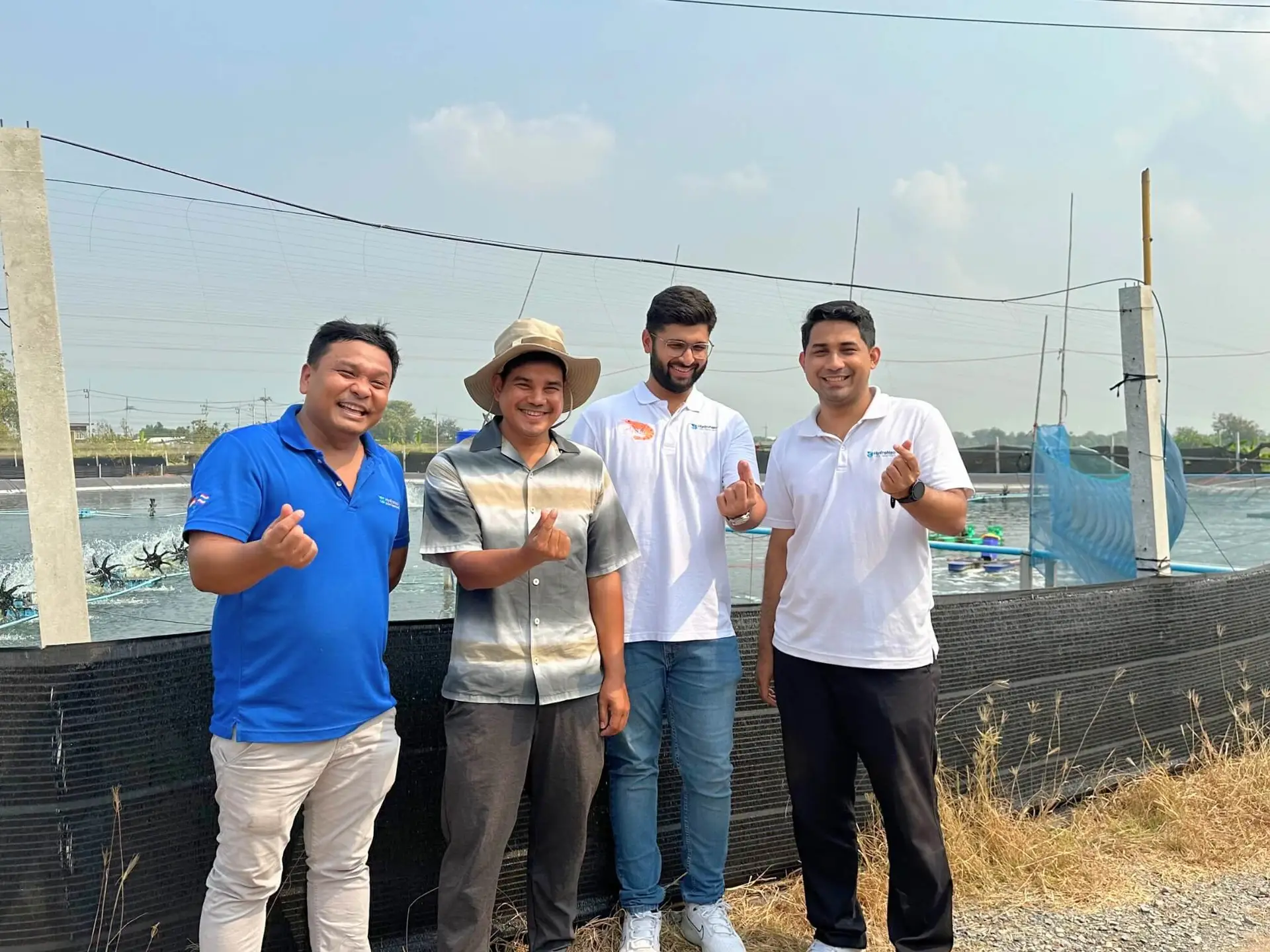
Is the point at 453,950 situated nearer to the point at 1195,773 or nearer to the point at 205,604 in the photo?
the point at 205,604

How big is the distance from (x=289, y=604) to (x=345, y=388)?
1.68ft

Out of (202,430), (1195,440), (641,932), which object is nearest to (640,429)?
(641,932)

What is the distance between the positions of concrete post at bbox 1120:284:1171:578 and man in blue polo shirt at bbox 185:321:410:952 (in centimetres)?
359

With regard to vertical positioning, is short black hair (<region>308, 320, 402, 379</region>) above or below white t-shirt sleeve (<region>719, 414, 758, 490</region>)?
above

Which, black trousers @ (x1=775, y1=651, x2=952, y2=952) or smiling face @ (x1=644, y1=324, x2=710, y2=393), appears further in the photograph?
smiling face @ (x1=644, y1=324, x2=710, y2=393)

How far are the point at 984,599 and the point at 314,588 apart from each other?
8.83 feet

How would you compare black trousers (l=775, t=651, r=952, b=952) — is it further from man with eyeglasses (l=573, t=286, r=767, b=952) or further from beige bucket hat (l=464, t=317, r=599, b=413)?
beige bucket hat (l=464, t=317, r=599, b=413)

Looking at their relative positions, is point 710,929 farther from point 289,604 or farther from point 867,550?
point 289,604

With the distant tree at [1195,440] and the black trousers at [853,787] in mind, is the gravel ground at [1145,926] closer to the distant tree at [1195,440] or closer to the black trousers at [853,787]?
the black trousers at [853,787]

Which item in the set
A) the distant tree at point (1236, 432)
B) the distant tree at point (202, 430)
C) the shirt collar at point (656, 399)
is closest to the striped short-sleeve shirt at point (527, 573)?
the shirt collar at point (656, 399)

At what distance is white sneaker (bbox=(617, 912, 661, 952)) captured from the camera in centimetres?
260

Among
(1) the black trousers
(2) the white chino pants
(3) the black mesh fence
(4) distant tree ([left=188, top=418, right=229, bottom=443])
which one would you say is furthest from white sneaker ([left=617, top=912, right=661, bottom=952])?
(4) distant tree ([left=188, top=418, right=229, bottom=443])

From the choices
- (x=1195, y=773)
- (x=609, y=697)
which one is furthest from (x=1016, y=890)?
(x=609, y=697)

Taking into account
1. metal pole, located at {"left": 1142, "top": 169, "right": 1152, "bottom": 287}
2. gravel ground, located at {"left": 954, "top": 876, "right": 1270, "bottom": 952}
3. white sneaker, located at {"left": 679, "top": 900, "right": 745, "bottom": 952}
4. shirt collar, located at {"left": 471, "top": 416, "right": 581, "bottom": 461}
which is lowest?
gravel ground, located at {"left": 954, "top": 876, "right": 1270, "bottom": 952}
